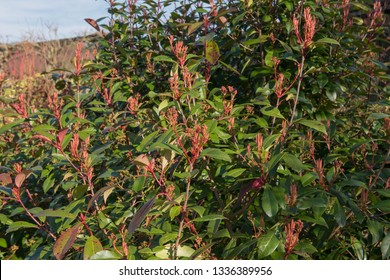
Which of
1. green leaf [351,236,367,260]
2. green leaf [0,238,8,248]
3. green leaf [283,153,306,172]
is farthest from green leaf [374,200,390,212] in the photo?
green leaf [0,238,8,248]

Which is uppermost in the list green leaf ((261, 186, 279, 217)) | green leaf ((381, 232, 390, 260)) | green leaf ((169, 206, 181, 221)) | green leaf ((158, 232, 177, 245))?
green leaf ((261, 186, 279, 217))

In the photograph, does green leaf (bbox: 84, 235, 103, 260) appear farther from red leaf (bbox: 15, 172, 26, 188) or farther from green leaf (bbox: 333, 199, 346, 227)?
green leaf (bbox: 333, 199, 346, 227)

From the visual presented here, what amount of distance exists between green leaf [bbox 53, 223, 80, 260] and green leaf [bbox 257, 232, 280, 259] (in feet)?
2.11

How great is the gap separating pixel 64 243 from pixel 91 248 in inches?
4.4

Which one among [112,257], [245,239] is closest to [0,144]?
[112,257]

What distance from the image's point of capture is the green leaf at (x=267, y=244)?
175 cm

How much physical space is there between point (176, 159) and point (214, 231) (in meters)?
0.32

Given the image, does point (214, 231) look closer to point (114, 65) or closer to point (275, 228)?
point (275, 228)

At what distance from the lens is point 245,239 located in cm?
200

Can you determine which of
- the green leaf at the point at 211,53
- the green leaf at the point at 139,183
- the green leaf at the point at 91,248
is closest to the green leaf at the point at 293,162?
the green leaf at the point at 139,183

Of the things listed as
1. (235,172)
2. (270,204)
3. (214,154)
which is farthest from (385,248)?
(214,154)

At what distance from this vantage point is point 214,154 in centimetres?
182

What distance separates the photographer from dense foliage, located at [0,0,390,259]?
185 centimetres

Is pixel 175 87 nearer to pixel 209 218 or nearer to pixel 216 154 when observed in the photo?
pixel 216 154
